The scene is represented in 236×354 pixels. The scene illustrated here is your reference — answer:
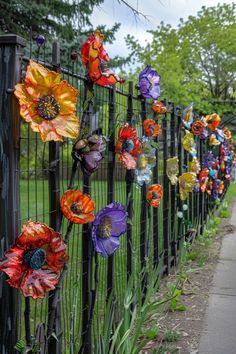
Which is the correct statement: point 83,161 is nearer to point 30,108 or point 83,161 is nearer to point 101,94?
point 30,108

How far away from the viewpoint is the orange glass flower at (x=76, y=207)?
2107 millimetres

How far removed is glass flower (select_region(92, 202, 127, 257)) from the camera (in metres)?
2.44

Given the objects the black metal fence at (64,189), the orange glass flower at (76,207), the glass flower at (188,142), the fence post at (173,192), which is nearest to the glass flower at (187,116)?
the glass flower at (188,142)

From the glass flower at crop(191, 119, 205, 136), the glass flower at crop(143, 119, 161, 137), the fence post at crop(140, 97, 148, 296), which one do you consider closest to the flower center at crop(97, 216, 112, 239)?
the glass flower at crop(143, 119, 161, 137)

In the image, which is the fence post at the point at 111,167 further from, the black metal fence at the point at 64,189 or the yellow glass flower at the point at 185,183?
the yellow glass flower at the point at 185,183

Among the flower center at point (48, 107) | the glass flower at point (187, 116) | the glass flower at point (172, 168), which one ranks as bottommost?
the glass flower at point (172, 168)

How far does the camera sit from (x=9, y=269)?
179cm

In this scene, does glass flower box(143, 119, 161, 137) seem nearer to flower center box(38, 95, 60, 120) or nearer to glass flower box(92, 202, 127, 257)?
glass flower box(92, 202, 127, 257)

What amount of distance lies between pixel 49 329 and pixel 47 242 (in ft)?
1.58

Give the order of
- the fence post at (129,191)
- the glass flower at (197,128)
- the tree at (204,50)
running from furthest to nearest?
1. the tree at (204,50)
2. the glass flower at (197,128)
3. the fence post at (129,191)

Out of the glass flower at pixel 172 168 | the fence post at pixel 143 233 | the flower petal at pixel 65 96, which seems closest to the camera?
the flower petal at pixel 65 96

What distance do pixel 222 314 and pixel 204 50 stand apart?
23.6m

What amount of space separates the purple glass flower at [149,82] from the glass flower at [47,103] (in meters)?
1.73

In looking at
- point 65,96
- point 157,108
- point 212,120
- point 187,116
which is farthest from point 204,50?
point 65,96
